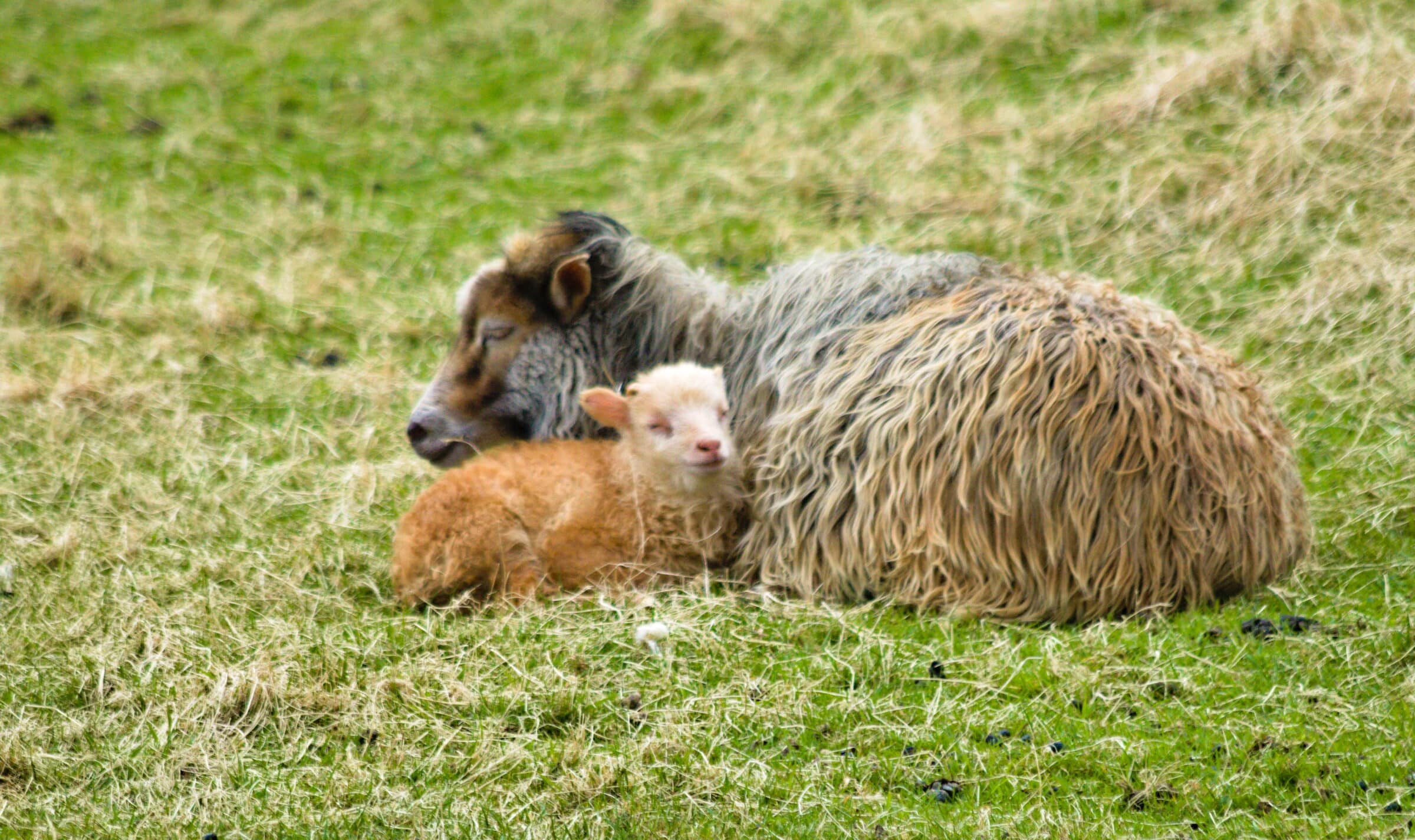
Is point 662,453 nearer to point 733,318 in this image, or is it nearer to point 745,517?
point 745,517

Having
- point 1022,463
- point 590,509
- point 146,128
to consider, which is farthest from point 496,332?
point 146,128

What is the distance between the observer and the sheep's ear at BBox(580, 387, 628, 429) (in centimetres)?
524

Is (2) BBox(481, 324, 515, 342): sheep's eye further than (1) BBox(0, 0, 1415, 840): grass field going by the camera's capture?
Yes

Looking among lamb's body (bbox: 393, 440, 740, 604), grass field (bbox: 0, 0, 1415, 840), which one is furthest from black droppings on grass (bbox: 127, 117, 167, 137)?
lamb's body (bbox: 393, 440, 740, 604)

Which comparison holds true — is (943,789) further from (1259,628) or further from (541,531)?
(541,531)

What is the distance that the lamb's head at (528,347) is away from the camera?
5.90m

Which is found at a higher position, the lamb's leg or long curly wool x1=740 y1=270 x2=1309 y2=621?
long curly wool x1=740 y1=270 x2=1309 y2=621

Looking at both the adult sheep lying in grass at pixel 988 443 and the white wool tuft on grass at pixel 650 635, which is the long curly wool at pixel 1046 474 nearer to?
the adult sheep lying in grass at pixel 988 443

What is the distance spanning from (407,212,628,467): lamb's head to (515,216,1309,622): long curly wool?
0.82 meters

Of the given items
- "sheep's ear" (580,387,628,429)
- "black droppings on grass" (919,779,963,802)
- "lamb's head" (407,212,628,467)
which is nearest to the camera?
"black droppings on grass" (919,779,963,802)

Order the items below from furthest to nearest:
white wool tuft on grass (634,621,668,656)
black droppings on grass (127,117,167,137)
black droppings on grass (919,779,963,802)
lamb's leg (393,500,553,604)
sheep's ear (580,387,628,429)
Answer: black droppings on grass (127,117,167,137) → sheep's ear (580,387,628,429) → lamb's leg (393,500,553,604) → white wool tuft on grass (634,621,668,656) → black droppings on grass (919,779,963,802)

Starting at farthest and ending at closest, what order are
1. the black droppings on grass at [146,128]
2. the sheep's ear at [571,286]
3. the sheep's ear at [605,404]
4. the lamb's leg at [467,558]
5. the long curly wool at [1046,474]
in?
1. the black droppings on grass at [146,128]
2. the sheep's ear at [571,286]
3. the sheep's ear at [605,404]
4. the lamb's leg at [467,558]
5. the long curly wool at [1046,474]

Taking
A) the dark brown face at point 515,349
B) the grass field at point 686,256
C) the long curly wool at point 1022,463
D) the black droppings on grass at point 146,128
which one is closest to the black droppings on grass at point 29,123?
the grass field at point 686,256

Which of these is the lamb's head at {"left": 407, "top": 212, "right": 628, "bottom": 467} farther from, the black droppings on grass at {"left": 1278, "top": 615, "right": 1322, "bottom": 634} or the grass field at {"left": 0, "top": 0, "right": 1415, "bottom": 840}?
the black droppings on grass at {"left": 1278, "top": 615, "right": 1322, "bottom": 634}
